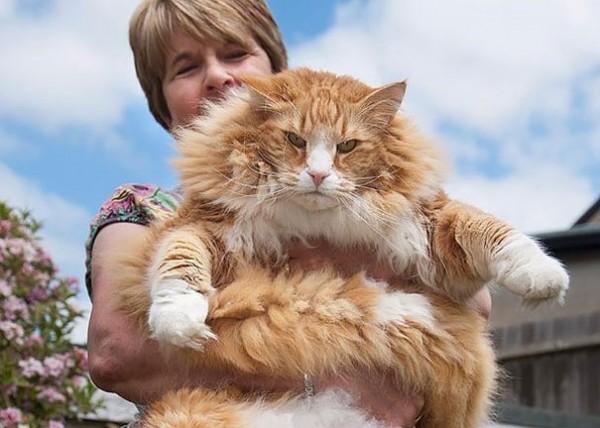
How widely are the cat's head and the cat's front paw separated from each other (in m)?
0.28

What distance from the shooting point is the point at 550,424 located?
4215 millimetres

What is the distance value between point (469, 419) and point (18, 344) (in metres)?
2.64

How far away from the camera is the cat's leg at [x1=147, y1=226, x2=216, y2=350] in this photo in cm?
152

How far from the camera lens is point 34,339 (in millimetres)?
3891

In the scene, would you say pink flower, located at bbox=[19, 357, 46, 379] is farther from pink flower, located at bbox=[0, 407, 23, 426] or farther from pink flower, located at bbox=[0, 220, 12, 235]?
pink flower, located at bbox=[0, 220, 12, 235]

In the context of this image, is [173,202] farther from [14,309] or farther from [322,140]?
[14,309]

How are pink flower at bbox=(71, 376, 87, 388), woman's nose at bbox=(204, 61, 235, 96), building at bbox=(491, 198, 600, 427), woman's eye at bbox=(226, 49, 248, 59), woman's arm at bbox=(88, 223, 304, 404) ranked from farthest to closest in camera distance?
building at bbox=(491, 198, 600, 427) < pink flower at bbox=(71, 376, 87, 388) < woman's eye at bbox=(226, 49, 248, 59) < woman's nose at bbox=(204, 61, 235, 96) < woman's arm at bbox=(88, 223, 304, 404)

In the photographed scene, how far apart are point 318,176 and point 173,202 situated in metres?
0.54

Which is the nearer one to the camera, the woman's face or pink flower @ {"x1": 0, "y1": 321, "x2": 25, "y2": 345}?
the woman's face

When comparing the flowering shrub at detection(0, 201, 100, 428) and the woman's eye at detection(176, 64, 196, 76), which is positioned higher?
the woman's eye at detection(176, 64, 196, 76)

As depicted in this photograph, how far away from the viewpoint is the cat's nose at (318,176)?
1685 millimetres

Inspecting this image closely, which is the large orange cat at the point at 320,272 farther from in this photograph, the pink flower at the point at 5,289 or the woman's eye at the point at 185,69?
the pink flower at the point at 5,289

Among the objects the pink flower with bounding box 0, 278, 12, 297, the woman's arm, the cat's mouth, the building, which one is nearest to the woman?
the woman's arm

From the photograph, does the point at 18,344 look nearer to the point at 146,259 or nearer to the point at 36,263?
the point at 36,263
